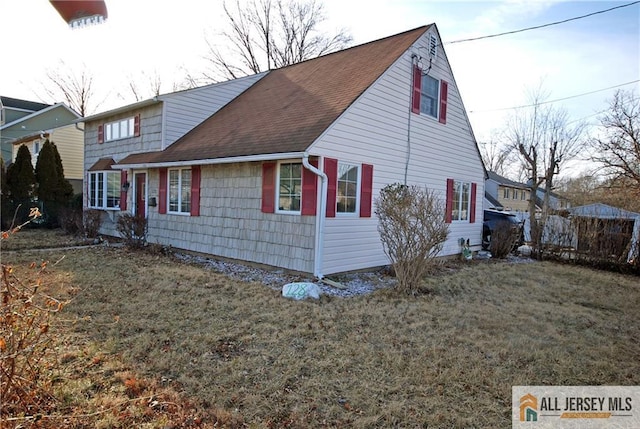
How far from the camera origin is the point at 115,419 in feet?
9.33

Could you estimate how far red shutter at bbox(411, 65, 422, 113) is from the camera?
32.9 ft

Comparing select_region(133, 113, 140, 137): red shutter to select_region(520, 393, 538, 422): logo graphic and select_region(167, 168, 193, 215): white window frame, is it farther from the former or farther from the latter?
select_region(520, 393, 538, 422): logo graphic

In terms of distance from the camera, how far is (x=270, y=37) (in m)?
25.9

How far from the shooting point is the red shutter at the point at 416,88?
1004 cm

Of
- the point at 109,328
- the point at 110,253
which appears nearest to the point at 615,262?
the point at 109,328

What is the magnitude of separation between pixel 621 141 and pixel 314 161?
1591 cm

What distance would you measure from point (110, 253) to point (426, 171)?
341 inches

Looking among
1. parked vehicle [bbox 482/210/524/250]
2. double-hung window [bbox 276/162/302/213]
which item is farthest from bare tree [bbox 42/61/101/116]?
parked vehicle [bbox 482/210/524/250]

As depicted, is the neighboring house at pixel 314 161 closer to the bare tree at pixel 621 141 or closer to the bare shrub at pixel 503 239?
the bare shrub at pixel 503 239

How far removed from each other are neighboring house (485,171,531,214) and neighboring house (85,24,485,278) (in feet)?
81.2

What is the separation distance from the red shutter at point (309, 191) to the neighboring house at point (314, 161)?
0.07ft

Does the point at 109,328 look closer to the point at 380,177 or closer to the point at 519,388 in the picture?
the point at 519,388

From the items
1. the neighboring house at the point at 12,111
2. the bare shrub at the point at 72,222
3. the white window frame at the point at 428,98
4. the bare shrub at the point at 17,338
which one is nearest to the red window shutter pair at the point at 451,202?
the white window frame at the point at 428,98

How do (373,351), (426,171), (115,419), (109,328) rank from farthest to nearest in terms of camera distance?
(426,171)
(109,328)
(373,351)
(115,419)
